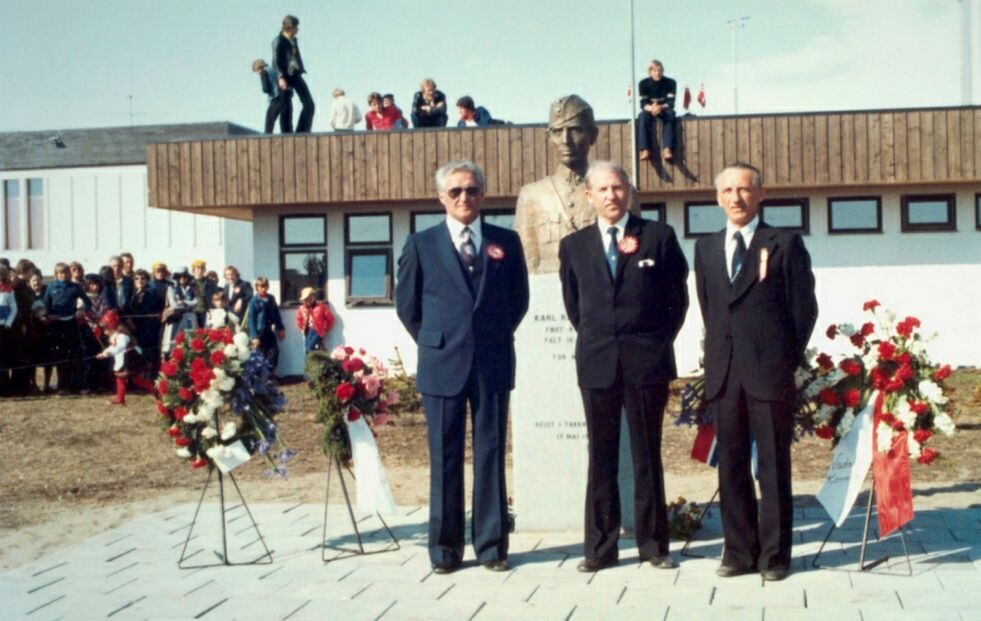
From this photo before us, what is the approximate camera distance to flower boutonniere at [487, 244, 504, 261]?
7.23 meters

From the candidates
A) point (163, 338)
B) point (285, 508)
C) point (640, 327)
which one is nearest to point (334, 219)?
point (163, 338)

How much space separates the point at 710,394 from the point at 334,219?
17470 millimetres

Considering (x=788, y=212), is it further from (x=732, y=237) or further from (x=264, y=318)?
(x=732, y=237)

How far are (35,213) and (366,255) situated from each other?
31.1 metres

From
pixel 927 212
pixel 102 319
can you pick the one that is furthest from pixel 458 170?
pixel 927 212

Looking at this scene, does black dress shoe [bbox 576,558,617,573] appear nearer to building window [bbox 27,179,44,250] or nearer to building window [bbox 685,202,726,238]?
building window [bbox 685,202,726,238]

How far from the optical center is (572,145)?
8.28 metres

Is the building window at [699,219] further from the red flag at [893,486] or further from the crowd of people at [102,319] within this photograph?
the red flag at [893,486]

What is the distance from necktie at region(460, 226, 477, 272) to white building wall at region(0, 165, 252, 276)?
40.6 m

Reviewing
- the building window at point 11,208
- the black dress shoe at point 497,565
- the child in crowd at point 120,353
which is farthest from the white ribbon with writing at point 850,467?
the building window at point 11,208

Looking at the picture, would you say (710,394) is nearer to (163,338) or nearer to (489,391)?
(489,391)

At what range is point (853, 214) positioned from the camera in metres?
22.0

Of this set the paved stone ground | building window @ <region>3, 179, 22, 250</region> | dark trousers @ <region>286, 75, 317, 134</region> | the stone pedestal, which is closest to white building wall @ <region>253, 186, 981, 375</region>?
dark trousers @ <region>286, 75, 317, 134</region>

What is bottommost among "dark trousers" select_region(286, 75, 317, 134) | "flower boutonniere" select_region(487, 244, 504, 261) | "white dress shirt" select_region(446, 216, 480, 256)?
"flower boutonniere" select_region(487, 244, 504, 261)
